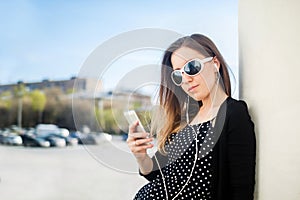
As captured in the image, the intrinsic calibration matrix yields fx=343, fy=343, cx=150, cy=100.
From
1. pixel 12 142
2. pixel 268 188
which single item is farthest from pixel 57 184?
pixel 268 188

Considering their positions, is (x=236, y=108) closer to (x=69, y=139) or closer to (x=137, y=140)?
(x=137, y=140)

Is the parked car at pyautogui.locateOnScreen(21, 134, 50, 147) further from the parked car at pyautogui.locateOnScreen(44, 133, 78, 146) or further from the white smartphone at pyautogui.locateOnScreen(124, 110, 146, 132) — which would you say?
the white smartphone at pyautogui.locateOnScreen(124, 110, 146, 132)

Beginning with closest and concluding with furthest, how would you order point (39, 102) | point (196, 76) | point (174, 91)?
point (196, 76)
point (174, 91)
point (39, 102)

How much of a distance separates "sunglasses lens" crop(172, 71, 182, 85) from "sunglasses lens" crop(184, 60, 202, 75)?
3 centimetres

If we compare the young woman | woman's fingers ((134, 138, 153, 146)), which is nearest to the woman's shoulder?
the young woman

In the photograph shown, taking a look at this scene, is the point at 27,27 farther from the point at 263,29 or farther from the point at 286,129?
the point at 286,129

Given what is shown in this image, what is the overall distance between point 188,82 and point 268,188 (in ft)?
1.16

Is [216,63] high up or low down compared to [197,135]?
up

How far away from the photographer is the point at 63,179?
1330 millimetres

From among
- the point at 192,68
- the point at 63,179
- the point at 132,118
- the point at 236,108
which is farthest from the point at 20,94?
the point at 236,108

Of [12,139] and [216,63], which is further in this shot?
[12,139]

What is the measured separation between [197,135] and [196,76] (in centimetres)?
17

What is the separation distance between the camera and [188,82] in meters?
0.99

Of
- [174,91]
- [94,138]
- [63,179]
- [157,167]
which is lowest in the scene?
[63,179]
